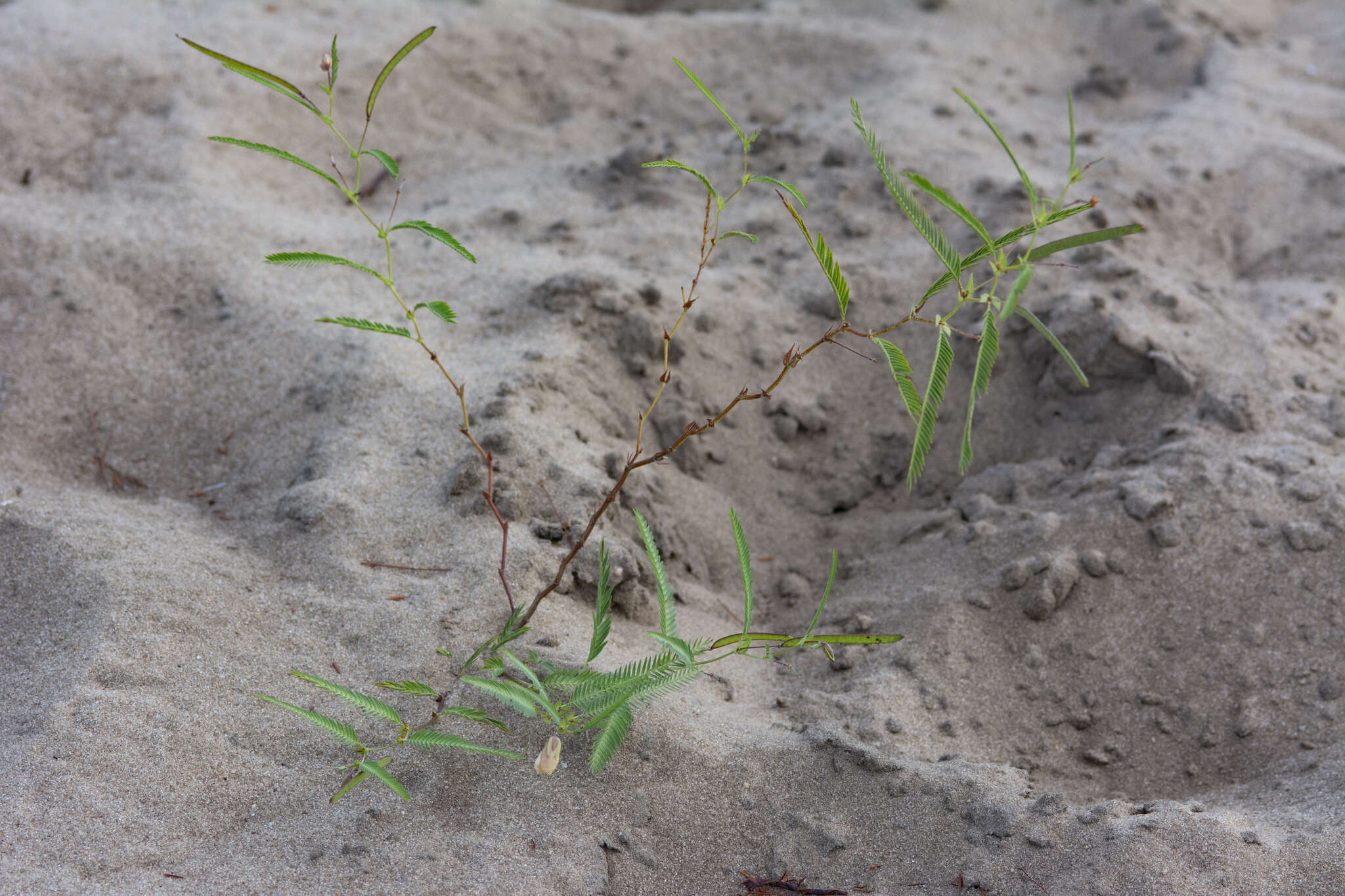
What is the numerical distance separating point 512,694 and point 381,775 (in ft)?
0.69

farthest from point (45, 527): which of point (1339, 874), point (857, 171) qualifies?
point (857, 171)

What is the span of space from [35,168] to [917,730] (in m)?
3.05

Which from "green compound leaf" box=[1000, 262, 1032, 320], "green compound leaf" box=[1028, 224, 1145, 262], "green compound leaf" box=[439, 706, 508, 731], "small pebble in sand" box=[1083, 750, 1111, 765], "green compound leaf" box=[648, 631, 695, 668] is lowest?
"small pebble in sand" box=[1083, 750, 1111, 765]

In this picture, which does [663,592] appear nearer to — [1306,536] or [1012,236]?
[1012,236]

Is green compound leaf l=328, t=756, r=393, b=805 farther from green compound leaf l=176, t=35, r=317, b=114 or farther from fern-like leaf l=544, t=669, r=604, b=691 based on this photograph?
green compound leaf l=176, t=35, r=317, b=114

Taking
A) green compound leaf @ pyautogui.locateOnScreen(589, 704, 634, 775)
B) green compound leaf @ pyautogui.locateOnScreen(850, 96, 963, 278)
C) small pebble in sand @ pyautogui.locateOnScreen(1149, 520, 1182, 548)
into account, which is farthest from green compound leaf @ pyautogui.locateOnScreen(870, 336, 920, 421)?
small pebble in sand @ pyautogui.locateOnScreen(1149, 520, 1182, 548)

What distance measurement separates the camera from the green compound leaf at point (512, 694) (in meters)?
1.37

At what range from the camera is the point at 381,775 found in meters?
1.33

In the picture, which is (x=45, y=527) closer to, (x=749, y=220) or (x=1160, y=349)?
(x=749, y=220)

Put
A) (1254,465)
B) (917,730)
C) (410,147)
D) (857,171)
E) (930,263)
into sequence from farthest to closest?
(410,147) < (857,171) < (930,263) < (1254,465) < (917,730)

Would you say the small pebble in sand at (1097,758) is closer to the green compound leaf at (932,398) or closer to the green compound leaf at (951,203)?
the green compound leaf at (932,398)

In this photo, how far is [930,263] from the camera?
9.53 feet

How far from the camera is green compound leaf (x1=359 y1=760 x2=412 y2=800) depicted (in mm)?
1312

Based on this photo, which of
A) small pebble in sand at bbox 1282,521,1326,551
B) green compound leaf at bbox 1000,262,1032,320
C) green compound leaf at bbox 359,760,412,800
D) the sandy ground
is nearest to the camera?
green compound leaf at bbox 1000,262,1032,320
